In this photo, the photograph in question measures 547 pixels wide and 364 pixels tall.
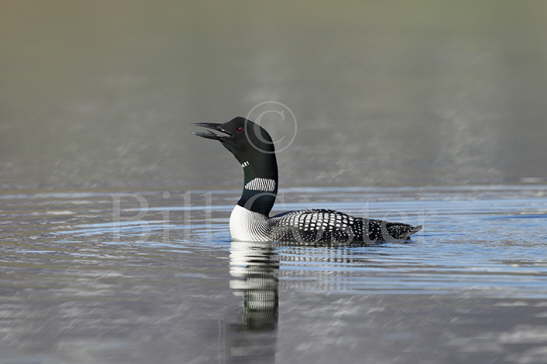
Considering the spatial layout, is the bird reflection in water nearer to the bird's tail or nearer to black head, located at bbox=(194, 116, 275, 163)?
black head, located at bbox=(194, 116, 275, 163)

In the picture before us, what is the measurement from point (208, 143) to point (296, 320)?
11378 mm

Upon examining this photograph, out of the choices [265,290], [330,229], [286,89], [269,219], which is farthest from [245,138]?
[286,89]

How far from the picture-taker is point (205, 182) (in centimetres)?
1323

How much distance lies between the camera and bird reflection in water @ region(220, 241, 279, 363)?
17.6 feet

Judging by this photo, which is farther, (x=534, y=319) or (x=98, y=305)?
(x=98, y=305)

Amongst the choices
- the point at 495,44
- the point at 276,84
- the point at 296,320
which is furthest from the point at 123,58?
the point at 296,320

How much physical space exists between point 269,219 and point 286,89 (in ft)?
45.4

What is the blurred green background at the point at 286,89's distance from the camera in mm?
14359

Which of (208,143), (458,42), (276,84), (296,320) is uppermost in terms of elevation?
(458,42)

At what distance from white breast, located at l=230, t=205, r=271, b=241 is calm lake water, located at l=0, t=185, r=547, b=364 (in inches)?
3.7

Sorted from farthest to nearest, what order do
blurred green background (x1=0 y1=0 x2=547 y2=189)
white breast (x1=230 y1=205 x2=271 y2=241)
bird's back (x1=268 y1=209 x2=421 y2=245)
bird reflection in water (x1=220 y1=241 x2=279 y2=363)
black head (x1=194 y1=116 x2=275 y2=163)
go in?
1. blurred green background (x1=0 y1=0 x2=547 y2=189)
2. black head (x1=194 y1=116 x2=275 y2=163)
3. white breast (x1=230 y1=205 x2=271 y2=241)
4. bird's back (x1=268 y1=209 x2=421 y2=245)
5. bird reflection in water (x1=220 y1=241 x2=279 y2=363)

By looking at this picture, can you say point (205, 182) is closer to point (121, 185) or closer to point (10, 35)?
point (121, 185)

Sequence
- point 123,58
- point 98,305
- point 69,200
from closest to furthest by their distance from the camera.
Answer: point 98,305
point 69,200
point 123,58

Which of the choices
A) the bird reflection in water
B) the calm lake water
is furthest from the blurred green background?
the bird reflection in water
